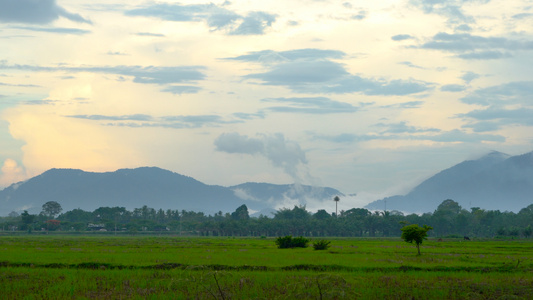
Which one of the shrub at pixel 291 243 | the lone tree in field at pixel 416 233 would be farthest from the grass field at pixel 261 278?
the shrub at pixel 291 243

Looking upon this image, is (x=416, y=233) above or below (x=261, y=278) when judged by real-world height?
above

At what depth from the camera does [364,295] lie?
2533cm

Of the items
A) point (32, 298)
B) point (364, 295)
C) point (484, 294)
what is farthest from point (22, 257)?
point (484, 294)

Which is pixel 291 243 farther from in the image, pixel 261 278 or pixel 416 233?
pixel 261 278

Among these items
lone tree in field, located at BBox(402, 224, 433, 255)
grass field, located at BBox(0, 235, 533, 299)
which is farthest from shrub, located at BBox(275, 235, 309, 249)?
grass field, located at BBox(0, 235, 533, 299)

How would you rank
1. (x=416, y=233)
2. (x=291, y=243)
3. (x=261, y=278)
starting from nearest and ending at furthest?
(x=261, y=278)
(x=416, y=233)
(x=291, y=243)

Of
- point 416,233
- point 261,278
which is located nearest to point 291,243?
point 416,233

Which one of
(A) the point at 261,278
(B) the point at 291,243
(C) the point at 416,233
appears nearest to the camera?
(A) the point at 261,278

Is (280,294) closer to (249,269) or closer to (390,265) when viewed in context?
(249,269)

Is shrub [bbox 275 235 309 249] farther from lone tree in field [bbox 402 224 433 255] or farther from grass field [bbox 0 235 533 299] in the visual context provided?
grass field [bbox 0 235 533 299]

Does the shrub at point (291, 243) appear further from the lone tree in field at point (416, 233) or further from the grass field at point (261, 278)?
the grass field at point (261, 278)

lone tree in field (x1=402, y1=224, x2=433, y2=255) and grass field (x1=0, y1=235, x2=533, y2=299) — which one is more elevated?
lone tree in field (x1=402, y1=224, x2=433, y2=255)

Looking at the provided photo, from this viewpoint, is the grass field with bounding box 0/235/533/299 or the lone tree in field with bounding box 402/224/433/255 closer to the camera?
the grass field with bounding box 0/235/533/299

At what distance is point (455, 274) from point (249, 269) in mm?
12354
